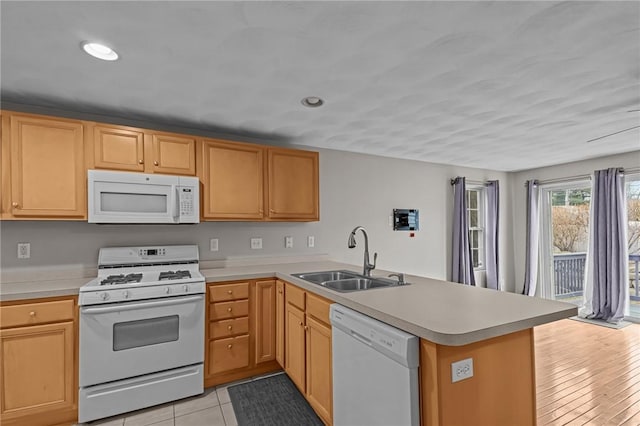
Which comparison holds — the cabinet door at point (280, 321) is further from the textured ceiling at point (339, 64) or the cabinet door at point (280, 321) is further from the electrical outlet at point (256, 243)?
the textured ceiling at point (339, 64)

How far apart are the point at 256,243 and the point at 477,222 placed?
4.04m

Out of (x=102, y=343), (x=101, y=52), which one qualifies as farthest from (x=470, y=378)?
(x=101, y=52)

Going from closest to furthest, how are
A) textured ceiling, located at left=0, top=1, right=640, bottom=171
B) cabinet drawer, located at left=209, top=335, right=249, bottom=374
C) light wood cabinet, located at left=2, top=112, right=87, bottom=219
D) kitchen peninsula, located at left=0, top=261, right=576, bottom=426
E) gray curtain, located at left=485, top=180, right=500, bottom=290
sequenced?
kitchen peninsula, located at left=0, top=261, right=576, bottom=426 → textured ceiling, located at left=0, top=1, right=640, bottom=171 → light wood cabinet, located at left=2, top=112, right=87, bottom=219 → cabinet drawer, located at left=209, top=335, right=249, bottom=374 → gray curtain, located at left=485, top=180, right=500, bottom=290

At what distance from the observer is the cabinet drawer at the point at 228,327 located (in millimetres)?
2570

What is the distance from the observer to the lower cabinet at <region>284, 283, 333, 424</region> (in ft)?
6.43

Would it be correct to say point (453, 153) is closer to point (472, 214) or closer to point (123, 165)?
point (472, 214)

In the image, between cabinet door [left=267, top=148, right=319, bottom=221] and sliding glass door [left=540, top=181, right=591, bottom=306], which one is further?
sliding glass door [left=540, top=181, right=591, bottom=306]

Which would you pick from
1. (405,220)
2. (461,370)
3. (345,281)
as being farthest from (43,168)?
(405,220)

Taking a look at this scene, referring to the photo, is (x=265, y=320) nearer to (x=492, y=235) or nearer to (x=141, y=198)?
(x=141, y=198)

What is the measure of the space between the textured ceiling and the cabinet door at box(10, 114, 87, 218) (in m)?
0.26

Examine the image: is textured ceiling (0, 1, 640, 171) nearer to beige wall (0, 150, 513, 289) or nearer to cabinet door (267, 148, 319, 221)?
cabinet door (267, 148, 319, 221)

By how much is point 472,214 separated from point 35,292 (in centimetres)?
571

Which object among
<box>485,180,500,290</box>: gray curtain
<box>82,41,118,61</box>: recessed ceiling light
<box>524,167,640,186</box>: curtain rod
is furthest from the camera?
<box>485,180,500,290</box>: gray curtain

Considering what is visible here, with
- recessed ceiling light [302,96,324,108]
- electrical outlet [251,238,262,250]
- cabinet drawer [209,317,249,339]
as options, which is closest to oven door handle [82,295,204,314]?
cabinet drawer [209,317,249,339]
